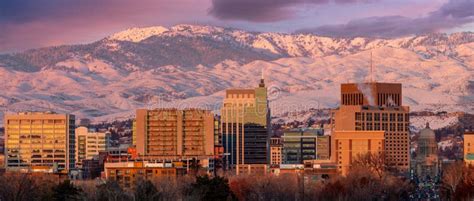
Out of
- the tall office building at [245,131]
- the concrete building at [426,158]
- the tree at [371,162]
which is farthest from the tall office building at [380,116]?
the tall office building at [245,131]

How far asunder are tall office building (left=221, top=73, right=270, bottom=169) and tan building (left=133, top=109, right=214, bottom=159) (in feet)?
21.0

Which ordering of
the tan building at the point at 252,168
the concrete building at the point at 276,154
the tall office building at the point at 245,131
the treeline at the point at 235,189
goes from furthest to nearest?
the concrete building at the point at 276,154 → the tall office building at the point at 245,131 → the tan building at the point at 252,168 → the treeline at the point at 235,189

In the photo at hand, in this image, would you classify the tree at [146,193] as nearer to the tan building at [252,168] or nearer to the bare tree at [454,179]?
the bare tree at [454,179]

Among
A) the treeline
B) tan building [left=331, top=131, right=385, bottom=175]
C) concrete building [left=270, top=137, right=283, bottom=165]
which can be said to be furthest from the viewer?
concrete building [left=270, top=137, right=283, bottom=165]

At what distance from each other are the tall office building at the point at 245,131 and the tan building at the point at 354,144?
1435 cm

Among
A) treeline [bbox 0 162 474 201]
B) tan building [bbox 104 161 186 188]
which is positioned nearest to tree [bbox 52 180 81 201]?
treeline [bbox 0 162 474 201]

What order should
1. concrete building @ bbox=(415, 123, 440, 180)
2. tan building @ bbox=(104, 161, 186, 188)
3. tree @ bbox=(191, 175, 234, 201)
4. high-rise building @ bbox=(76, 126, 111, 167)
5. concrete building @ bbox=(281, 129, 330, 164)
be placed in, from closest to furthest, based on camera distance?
tree @ bbox=(191, 175, 234, 201) < tan building @ bbox=(104, 161, 186, 188) < concrete building @ bbox=(415, 123, 440, 180) < concrete building @ bbox=(281, 129, 330, 164) < high-rise building @ bbox=(76, 126, 111, 167)

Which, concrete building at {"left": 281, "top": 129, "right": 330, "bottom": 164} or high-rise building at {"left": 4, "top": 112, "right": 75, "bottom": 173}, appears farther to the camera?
concrete building at {"left": 281, "top": 129, "right": 330, "bottom": 164}

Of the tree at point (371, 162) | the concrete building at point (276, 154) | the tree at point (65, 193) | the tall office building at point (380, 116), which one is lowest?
the tree at point (65, 193)

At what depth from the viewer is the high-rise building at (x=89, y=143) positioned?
18175 centimetres

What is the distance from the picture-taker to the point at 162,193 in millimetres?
88375

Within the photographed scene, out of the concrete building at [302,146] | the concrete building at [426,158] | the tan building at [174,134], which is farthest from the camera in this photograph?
the concrete building at [302,146]

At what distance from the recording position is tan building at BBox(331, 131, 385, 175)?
15625 cm

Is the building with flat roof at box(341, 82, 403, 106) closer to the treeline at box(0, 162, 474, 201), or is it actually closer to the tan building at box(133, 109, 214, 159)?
the tan building at box(133, 109, 214, 159)
